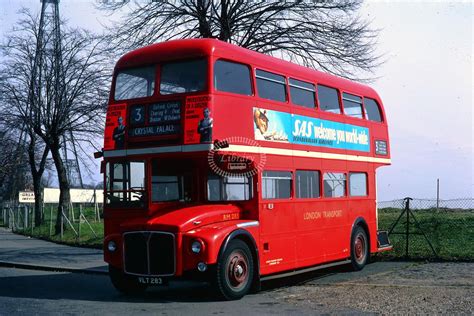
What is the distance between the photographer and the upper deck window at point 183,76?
1158 cm

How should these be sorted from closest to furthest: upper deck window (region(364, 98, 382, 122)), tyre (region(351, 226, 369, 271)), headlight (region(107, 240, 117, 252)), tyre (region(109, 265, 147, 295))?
headlight (region(107, 240, 117, 252)) < tyre (region(109, 265, 147, 295)) < tyre (region(351, 226, 369, 271)) < upper deck window (region(364, 98, 382, 122))

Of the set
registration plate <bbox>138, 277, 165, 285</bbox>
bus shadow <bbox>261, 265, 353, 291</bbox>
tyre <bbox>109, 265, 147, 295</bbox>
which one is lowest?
bus shadow <bbox>261, 265, 353, 291</bbox>

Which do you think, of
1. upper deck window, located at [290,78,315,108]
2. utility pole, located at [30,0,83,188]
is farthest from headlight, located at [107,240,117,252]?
utility pole, located at [30,0,83,188]

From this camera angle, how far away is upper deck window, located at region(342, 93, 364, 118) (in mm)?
15734

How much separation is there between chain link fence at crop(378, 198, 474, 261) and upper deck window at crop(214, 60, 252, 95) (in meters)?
6.95

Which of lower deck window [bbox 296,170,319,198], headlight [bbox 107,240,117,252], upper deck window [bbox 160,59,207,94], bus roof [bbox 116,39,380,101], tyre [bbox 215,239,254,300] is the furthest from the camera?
lower deck window [bbox 296,170,319,198]

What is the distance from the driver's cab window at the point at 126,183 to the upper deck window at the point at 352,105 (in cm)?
572

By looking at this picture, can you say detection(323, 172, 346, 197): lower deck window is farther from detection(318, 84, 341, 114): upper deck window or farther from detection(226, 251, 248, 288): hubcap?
detection(226, 251, 248, 288): hubcap

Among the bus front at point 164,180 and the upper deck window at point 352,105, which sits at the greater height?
the upper deck window at point 352,105

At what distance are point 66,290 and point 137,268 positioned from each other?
Result: 7.93 feet

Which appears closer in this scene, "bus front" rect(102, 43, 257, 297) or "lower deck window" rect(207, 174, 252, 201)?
"bus front" rect(102, 43, 257, 297)

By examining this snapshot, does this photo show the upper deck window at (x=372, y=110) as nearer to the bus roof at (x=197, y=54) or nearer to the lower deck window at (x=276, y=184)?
the bus roof at (x=197, y=54)

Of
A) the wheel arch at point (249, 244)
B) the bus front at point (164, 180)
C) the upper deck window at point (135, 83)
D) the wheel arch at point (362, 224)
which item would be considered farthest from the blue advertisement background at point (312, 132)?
the upper deck window at point (135, 83)

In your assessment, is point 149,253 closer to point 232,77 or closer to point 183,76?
point 183,76
